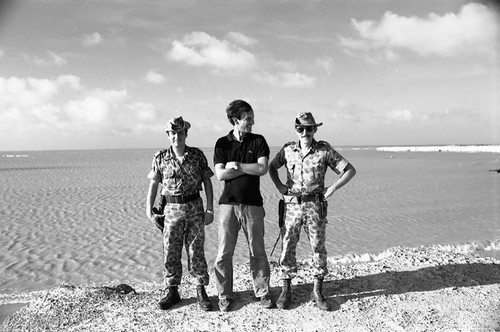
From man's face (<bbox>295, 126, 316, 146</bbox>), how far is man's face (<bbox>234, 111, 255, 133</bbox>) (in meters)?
0.60

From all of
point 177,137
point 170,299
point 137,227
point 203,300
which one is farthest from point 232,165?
point 137,227

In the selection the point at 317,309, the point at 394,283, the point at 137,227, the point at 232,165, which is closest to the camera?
the point at 232,165

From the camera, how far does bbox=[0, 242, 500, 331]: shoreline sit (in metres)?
4.27

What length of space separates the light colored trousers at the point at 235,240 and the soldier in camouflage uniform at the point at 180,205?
0.25m

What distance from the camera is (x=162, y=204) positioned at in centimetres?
477

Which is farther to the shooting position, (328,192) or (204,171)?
(204,171)

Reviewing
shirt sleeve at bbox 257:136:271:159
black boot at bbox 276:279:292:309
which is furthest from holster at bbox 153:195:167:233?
black boot at bbox 276:279:292:309

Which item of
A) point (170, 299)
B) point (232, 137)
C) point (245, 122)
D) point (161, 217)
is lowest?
point (170, 299)

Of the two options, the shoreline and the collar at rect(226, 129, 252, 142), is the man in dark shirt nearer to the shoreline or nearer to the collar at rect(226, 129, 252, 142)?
the collar at rect(226, 129, 252, 142)

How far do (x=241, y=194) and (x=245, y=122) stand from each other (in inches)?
34.1

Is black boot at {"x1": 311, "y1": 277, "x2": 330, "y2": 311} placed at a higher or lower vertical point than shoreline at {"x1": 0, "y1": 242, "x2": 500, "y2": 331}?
higher

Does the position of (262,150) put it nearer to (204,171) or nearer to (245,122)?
(245,122)

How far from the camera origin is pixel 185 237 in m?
4.70

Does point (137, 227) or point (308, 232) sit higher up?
point (308, 232)
